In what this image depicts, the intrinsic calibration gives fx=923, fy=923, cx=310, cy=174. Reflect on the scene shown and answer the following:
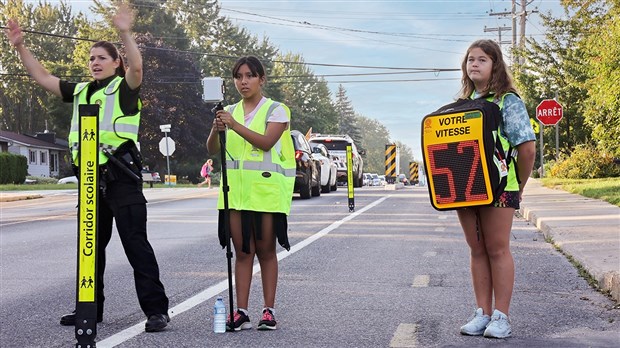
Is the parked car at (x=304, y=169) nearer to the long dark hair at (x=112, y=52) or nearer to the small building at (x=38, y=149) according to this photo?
the long dark hair at (x=112, y=52)

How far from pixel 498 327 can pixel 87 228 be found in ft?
8.55

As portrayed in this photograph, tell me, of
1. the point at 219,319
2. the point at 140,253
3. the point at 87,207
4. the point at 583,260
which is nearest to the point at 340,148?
the point at 583,260

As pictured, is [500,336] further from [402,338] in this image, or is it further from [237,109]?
[237,109]

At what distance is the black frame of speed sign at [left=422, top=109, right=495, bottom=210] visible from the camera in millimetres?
5727

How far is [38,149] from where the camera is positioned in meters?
79.4

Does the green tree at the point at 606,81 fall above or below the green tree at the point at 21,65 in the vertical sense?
below

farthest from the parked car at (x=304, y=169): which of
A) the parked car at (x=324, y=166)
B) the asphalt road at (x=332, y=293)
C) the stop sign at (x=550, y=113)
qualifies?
the stop sign at (x=550, y=113)

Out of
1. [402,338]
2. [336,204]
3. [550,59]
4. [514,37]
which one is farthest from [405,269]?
[514,37]

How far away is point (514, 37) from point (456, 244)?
4352 cm

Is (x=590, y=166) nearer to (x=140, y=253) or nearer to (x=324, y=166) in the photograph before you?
(x=324, y=166)

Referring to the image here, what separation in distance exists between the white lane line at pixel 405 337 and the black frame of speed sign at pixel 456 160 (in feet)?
2.80

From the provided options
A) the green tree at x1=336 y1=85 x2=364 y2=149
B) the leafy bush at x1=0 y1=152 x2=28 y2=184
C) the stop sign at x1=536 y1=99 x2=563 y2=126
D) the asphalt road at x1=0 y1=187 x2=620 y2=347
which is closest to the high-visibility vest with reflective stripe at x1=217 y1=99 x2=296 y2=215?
the asphalt road at x1=0 y1=187 x2=620 y2=347

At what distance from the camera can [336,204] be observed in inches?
874

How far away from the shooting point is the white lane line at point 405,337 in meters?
5.71
